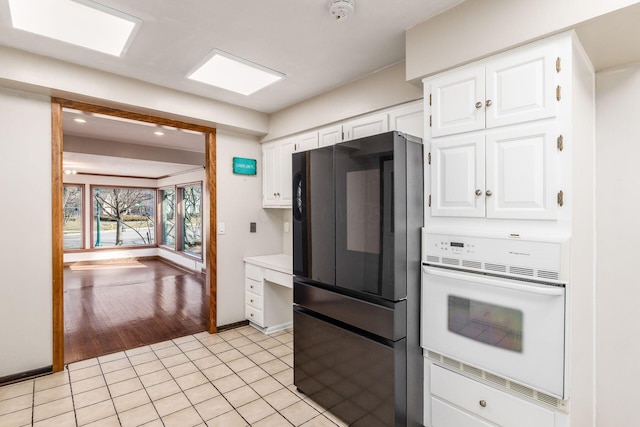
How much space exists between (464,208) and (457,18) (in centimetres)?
108

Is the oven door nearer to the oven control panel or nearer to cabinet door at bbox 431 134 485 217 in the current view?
the oven control panel

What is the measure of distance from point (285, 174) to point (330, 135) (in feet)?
2.57

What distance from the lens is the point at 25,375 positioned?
263 cm

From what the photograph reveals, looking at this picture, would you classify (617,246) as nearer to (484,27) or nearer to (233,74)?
(484,27)

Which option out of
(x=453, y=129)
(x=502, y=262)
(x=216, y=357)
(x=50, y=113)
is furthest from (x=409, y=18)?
(x=216, y=357)

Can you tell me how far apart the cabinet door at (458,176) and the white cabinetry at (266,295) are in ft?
6.48

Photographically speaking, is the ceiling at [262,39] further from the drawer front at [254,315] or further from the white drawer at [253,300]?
the drawer front at [254,315]

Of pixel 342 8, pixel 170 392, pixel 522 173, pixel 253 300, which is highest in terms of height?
pixel 342 8

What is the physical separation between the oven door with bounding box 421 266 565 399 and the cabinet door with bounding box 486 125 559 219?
0.36 metres

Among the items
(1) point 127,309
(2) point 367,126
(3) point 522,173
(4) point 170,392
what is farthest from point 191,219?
(3) point 522,173

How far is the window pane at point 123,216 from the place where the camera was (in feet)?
29.1

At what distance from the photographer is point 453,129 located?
6.16ft

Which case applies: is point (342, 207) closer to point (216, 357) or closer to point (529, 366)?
point (529, 366)

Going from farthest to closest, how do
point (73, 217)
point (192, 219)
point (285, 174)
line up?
point (73, 217), point (192, 219), point (285, 174)
